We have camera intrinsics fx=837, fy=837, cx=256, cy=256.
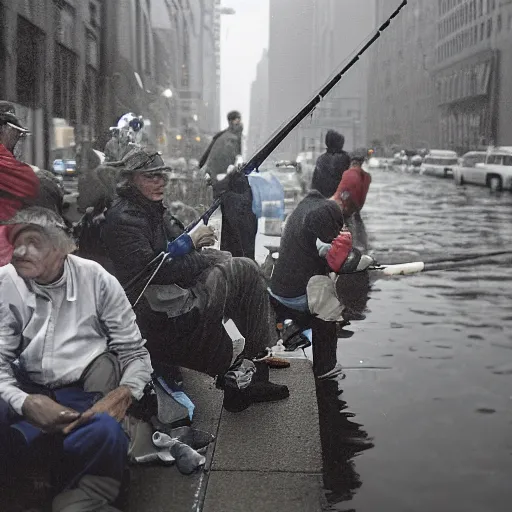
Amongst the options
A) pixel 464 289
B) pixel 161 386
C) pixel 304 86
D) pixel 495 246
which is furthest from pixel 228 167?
pixel 495 246

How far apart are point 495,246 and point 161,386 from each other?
5585 millimetres

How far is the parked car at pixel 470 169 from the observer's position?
17.0 feet

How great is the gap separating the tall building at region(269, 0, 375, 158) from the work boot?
1026 millimetres

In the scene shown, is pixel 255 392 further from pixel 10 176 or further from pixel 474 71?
pixel 474 71

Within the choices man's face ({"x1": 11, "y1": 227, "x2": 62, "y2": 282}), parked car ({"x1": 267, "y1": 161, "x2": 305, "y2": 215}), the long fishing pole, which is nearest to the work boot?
parked car ({"x1": 267, "y1": 161, "x2": 305, "y2": 215})

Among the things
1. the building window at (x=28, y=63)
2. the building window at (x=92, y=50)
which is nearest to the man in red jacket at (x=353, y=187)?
the building window at (x=92, y=50)

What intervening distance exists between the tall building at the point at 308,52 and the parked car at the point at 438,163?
4.73 ft

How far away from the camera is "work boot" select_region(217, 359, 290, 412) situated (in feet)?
12.7

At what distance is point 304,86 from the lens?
3.47 m

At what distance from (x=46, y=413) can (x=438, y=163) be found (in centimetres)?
333

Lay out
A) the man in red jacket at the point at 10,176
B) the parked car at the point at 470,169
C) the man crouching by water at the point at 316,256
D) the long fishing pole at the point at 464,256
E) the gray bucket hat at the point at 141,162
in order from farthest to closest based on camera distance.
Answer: the long fishing pole at the point at 464,256 < the parked car at the point at 470,169 < the man crouching by water at the point at 316,256 < the gray bucket hat at the point at 141,162 < the man in red jacket at the point at 10,176

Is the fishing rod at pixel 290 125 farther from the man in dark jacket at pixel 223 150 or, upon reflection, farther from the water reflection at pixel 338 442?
the water reflection at pixel 338 442

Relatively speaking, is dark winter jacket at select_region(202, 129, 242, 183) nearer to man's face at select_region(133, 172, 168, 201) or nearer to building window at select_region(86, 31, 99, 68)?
man's face at select_region(133, 172, 168, 201)

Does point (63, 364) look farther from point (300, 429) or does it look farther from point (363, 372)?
point (363, 372)
